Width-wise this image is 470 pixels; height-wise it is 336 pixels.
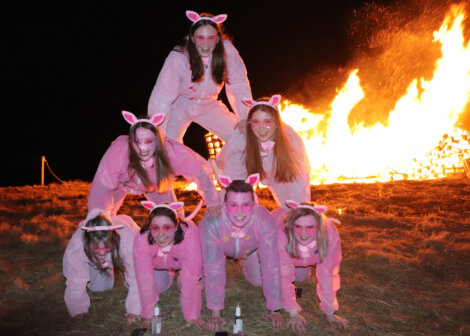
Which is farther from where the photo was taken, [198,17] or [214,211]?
[198,17]

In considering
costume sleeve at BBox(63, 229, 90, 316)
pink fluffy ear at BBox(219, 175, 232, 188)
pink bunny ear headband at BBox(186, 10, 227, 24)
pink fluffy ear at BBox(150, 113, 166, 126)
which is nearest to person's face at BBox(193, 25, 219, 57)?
pink bunny ear headband at BBox(186, 10, 227, 24)

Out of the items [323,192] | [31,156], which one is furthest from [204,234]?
[31,156]

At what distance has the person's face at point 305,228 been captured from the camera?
12.5 feet

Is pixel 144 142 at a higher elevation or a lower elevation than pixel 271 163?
higher

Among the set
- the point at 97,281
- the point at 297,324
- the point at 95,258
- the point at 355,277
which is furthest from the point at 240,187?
the point at 97,281

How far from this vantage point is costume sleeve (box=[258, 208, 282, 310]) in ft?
12.8

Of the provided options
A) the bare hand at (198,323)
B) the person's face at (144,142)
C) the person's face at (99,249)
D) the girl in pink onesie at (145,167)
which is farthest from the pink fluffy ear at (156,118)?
the bare hand at (198,323)

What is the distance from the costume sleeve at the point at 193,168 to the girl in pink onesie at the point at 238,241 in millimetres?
449

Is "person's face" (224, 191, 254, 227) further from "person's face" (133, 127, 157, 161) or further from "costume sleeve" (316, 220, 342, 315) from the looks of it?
"person's face" (133, 127, 157, 161)

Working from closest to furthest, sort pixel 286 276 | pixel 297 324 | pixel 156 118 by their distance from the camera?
pixel 297 324 < pixel 286 276 < pixel 156 118

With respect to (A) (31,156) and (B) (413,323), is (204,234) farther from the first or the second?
(A) (31,156)

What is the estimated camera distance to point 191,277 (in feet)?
12.9

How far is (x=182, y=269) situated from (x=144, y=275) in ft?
1.20

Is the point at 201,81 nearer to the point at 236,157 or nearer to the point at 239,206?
the point at 236,157
